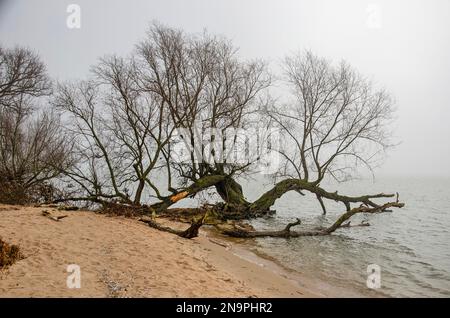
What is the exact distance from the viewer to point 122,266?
7.48 m

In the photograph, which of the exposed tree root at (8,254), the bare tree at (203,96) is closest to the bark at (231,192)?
the bare tree at (203,96)

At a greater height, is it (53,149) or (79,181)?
(53,149)

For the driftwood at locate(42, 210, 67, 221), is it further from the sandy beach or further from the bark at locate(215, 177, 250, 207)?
the bark at locate(215, 177, 250, 207)

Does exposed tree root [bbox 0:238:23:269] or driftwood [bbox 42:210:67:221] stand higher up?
driftwood [bbox 42:210:67:221]

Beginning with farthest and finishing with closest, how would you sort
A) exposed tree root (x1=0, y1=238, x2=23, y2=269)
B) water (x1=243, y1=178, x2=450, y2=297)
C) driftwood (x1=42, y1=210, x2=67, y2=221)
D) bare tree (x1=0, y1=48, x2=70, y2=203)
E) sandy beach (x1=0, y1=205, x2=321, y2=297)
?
bare tree (x1=0, y1=48, x2=70, y2=203)
driftwood (x1=42, y1=210, x2=67, y2=221)
water (x1=243, y1=178, x2=450, y2=297)
exposed tree root (x1=0, y1=238, x2=23, y2=269)
sandy beach (x1=0, y1=205, x2=321, y2=297)

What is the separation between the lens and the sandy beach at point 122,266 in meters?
6.17

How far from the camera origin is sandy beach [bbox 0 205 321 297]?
6.17 meters

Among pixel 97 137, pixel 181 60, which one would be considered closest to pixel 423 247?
pixel 181 60

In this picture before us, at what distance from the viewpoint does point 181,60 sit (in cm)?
1986

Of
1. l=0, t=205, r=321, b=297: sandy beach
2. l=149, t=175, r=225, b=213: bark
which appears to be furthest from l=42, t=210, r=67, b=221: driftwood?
l=149, t=175, r=225, b=213: bark

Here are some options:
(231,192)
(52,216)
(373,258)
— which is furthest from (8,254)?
(231,192)

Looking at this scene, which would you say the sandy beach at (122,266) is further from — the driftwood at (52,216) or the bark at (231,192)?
the bark at (231,192)
